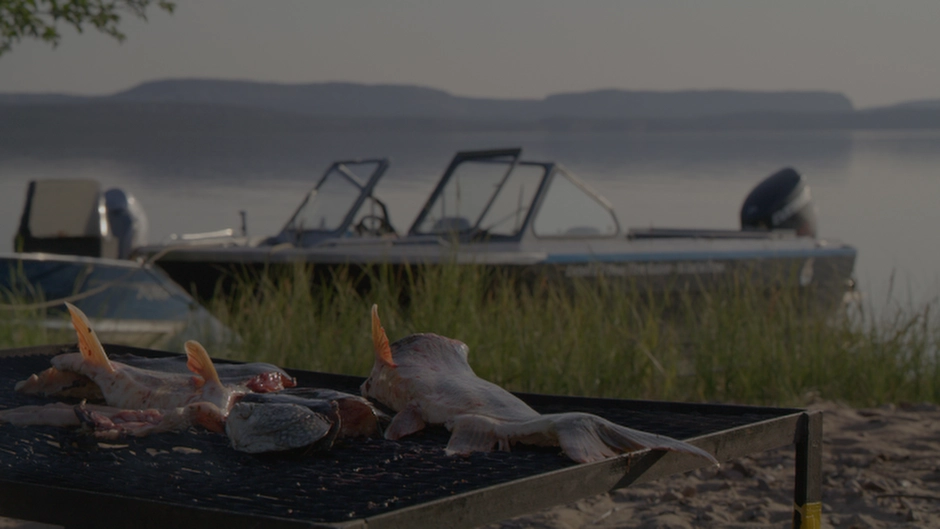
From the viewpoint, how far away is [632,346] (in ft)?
19.8

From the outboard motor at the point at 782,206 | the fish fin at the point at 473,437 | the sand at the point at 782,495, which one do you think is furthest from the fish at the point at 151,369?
the outboard motor at the point at 782,206

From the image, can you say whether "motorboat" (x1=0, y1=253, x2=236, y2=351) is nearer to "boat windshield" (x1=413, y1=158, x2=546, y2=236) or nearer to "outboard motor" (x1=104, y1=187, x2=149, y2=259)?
"boat windshield" (x1=413, y1=158, x2=546, y2=236)

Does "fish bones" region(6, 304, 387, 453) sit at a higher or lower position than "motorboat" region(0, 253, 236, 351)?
higher

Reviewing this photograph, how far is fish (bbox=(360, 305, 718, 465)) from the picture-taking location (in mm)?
1713

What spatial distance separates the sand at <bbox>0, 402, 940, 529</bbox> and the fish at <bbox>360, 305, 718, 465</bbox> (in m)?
1.47

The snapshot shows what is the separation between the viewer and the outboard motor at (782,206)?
1223 cm

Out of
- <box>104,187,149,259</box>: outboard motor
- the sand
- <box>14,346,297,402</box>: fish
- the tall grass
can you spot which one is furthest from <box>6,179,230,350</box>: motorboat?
<box>14,346,297,402</box>: fish

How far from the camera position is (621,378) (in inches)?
231

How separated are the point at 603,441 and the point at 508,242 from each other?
714cm

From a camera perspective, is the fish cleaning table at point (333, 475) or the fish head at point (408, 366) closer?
the fish cleaning table at point (333, 475)

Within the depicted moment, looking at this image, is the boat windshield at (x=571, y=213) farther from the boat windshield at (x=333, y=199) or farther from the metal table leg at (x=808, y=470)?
the metal table leg at (x=808, y=470)

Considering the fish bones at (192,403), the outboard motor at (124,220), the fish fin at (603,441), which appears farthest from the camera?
the outboard motor at (124,220)

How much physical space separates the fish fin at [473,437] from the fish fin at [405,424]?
11cm

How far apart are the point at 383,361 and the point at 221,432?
13.6 inches
